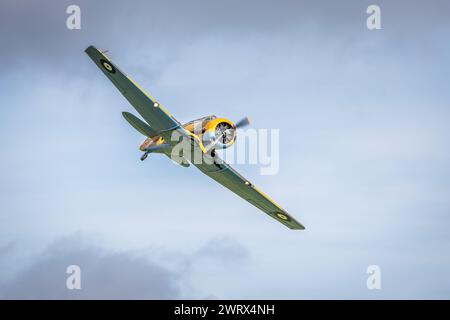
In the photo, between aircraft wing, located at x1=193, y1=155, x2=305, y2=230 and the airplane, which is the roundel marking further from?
aircraft wing, located at x1=193, y1=155, x2=305, y2=230

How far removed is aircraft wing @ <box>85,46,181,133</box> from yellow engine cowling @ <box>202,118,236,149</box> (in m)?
1.46

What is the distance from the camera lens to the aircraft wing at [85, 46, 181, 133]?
32125 millimetres

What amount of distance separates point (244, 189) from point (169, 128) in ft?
21.1

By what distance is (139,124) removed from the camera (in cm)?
3412

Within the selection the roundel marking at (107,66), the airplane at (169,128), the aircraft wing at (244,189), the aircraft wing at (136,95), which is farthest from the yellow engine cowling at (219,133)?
the roundel marking at (107,66)

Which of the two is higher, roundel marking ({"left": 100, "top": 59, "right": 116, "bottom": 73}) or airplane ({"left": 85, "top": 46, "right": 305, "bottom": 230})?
roundel marking ({"left": 100, "top": 59, "right": 116, "bottom": 73})

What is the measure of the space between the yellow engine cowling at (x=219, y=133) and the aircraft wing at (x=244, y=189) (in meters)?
2.09

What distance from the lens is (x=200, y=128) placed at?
33.2 metres

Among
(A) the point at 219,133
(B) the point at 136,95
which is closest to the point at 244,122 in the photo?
(A) the point at 219,133

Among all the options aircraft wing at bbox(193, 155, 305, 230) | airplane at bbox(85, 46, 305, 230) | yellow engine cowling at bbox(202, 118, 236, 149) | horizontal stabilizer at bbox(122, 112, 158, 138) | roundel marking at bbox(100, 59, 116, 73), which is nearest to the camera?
roundel marking at bbox(100, 59, 116, 73)

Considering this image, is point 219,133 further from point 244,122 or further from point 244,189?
point 244,189

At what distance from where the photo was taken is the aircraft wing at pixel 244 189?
3566cm

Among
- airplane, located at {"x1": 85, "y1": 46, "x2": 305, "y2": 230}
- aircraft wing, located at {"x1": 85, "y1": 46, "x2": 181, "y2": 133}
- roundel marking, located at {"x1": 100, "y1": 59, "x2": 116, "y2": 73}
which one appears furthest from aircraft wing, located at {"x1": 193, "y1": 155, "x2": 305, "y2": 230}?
roundel marking, located at {"x1": 100, "y1": 59, "x2": 116, "y2": 73}
